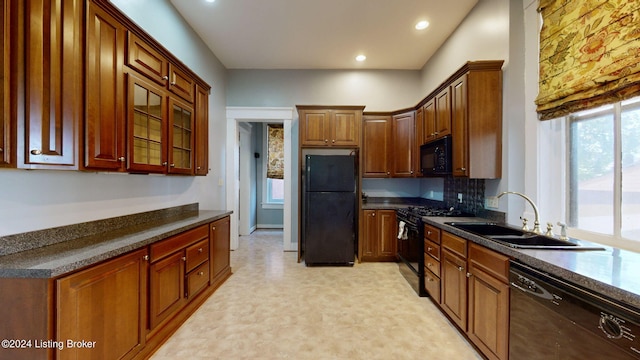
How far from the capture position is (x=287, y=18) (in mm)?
3082

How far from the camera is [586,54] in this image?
1.67m

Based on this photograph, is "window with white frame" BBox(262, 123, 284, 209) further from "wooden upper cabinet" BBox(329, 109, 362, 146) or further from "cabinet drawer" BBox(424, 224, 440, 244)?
"cabinet drawer" BBox(424, 224, 440, 244)

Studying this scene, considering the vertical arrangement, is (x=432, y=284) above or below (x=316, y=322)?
above

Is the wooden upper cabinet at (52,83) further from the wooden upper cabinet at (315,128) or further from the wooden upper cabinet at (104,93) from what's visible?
the wooden upper cabinet at (315,128)

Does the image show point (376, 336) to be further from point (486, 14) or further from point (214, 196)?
point (486, 14)

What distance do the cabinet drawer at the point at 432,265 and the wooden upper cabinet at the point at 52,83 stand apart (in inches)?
114

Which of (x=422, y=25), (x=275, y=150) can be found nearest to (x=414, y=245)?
(x=422, y=25)

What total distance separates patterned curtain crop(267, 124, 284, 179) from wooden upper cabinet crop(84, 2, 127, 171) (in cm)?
429

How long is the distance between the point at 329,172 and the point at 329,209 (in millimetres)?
542

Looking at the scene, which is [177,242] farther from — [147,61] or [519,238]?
[519,238]

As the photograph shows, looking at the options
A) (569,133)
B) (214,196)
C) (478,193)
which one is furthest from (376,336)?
(214,196)

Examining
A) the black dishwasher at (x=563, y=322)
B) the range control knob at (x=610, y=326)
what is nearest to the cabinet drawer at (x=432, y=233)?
the black dishwasher at (x=563, y=322)

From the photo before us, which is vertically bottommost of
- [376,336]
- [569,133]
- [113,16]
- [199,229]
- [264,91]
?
[376,336]

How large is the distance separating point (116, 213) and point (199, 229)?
69cm
